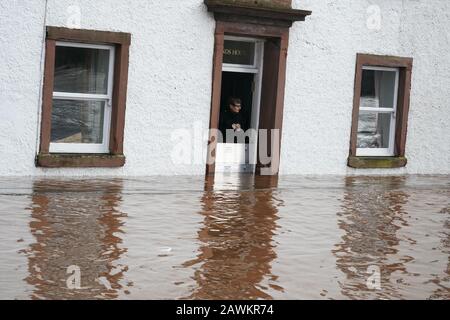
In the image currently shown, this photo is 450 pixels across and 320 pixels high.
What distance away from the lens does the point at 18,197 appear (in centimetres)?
1212

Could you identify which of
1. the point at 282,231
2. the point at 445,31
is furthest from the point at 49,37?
the point at 445,31

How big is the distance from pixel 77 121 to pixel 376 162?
17.8ft

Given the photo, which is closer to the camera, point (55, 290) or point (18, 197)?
point (55, 290)

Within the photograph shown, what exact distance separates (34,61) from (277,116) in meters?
4.17

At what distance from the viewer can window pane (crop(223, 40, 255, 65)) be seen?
1639 centimetres

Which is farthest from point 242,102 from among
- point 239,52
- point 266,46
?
point 266,46

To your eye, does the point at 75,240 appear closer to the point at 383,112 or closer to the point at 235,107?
the point at 235,107

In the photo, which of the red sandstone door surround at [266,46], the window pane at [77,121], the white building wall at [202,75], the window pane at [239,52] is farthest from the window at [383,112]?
the window pane at [77,121]

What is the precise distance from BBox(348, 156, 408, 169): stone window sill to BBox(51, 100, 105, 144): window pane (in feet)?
14.8

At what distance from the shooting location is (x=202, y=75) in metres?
15.5

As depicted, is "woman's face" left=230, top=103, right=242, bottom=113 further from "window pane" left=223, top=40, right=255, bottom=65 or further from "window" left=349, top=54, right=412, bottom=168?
"window" left=349, top=54, right=412, bottom=168

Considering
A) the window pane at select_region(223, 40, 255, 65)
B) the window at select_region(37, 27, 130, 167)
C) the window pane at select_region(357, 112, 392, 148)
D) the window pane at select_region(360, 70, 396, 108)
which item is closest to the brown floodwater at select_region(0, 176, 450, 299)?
the window at select_region(37, 27, 130, 167)

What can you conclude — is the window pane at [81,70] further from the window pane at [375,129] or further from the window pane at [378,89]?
the window pane at [375,129]
